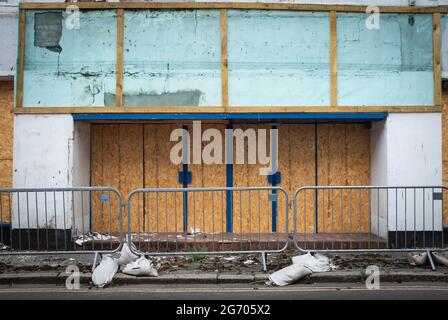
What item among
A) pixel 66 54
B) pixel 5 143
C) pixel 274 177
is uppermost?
pixel 66 54

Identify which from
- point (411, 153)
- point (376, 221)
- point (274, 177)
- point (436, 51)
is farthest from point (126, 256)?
point (436, 51)

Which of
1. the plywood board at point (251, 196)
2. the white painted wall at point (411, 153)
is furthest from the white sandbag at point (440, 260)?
the plywood board at point (251, 196)

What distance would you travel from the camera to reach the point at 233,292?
19.6ft

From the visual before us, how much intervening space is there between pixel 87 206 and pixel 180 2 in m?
5.01

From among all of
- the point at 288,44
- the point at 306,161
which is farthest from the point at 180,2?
the point at 306,161

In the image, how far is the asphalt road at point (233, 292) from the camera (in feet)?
18.8

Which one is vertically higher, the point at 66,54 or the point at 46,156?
the point at 66,54

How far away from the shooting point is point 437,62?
9.06 m

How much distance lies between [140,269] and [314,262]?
2.74m

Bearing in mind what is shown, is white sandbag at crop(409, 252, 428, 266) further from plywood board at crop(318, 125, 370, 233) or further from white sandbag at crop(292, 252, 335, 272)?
plywood board at crop(318, 125, 370, 233)

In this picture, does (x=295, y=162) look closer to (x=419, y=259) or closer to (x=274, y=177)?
(x=274, y=177)

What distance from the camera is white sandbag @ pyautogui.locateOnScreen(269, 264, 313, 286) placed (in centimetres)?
629
